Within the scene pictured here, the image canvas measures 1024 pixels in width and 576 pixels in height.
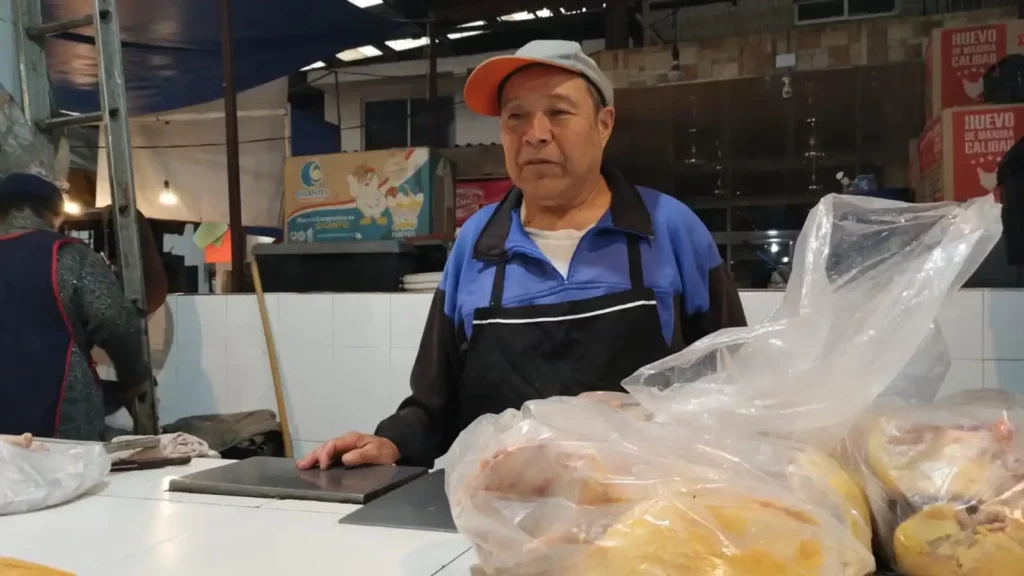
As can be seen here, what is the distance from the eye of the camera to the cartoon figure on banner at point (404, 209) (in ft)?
10.9

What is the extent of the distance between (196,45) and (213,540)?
12.8ft

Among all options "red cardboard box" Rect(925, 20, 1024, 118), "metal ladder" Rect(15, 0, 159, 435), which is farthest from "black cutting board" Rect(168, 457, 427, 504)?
"red cardboard box" Rect(925, 20, 1024, 118)

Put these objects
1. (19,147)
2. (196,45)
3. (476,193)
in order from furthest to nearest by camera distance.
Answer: (476,193) → (196,45) → (19,147)

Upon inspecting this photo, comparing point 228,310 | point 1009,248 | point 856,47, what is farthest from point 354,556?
point 856,47

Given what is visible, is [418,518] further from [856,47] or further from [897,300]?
[856,47]

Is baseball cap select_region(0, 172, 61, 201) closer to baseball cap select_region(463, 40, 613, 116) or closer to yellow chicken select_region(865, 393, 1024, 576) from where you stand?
baseball cap select_region(463, 40, 613, 116)

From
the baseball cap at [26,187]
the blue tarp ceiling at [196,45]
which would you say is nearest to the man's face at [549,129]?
the baseball cap at [26,187]

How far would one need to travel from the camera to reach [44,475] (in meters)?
1.10

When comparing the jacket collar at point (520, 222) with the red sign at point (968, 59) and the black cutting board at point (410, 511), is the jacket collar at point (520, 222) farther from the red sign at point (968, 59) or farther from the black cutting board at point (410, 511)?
the red sign at point (968, 59)

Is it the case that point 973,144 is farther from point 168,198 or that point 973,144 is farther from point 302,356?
point 168,198

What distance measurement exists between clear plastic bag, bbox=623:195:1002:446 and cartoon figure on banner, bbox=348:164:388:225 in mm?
2689

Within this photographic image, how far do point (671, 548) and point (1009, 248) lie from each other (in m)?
2.18

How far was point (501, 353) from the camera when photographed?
1538 mm

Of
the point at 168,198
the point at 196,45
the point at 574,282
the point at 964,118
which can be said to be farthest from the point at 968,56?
the point at 168,198
